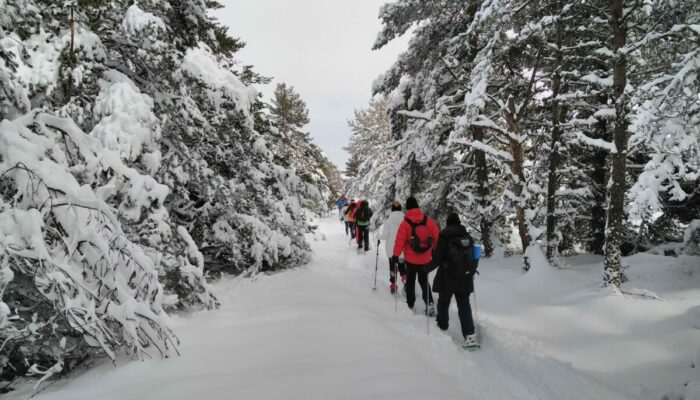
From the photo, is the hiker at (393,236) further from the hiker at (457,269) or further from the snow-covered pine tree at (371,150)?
the snow-covered pine tree at (371,150)

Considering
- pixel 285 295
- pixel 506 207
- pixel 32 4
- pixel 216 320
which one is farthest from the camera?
pixel 506 207

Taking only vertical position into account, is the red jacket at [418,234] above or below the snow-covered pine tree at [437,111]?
below

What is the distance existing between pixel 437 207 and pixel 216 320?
9383mm

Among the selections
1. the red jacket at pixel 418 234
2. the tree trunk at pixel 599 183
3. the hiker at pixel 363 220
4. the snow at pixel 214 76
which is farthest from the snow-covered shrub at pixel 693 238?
the snow at pixel 214 76

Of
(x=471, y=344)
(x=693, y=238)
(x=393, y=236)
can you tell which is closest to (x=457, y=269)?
(x=471, y=344)

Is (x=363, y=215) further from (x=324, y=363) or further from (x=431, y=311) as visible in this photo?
(x=324, y=363)

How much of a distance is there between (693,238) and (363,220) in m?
10.2

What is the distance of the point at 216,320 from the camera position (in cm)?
536

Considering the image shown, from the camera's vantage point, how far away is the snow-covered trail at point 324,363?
3275 mm

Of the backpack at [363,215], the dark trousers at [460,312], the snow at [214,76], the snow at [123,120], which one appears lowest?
the dark trousers at [460,312]

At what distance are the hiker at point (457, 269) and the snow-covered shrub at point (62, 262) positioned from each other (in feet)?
13.4

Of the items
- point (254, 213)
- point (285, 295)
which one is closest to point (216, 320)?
point (285, 295)

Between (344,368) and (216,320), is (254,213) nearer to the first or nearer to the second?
(216,320)

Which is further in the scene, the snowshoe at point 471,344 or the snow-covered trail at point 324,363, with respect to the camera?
the snowshoe at point 471,344
